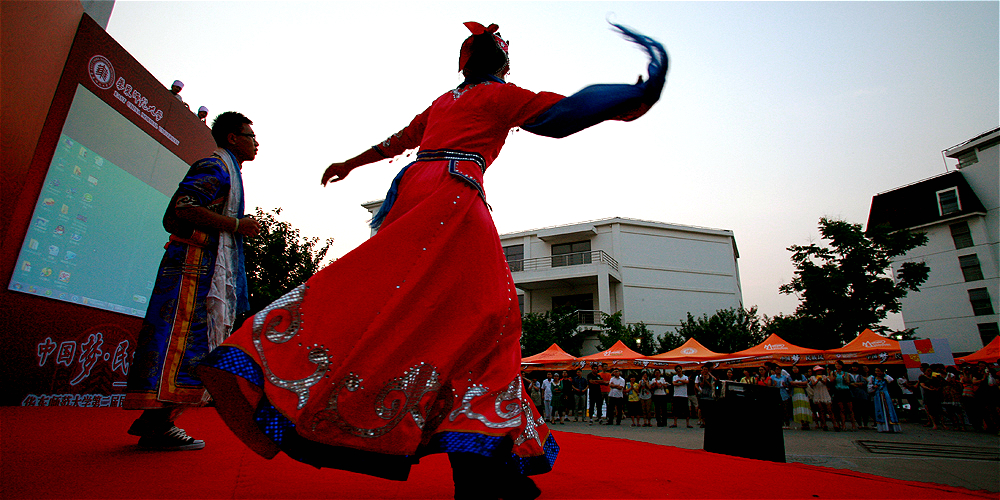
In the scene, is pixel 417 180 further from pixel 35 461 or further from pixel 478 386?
pixel 35 461

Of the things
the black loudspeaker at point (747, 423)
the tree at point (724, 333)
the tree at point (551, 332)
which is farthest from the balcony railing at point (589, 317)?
the black loudspeaker at point (747, 423)

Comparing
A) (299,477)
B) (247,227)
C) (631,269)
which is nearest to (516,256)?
(631,269)

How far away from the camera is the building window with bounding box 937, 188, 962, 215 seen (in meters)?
23.1

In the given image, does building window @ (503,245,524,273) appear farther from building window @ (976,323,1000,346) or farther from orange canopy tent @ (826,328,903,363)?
building window @ (976,323,1000,346)

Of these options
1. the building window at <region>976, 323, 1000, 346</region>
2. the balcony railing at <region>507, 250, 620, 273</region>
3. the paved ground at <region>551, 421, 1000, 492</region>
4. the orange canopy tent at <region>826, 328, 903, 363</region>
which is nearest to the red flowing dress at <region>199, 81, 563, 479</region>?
the paved ground at <region>551, 421, 1000, 492</region>

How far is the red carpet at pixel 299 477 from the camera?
1496 mm

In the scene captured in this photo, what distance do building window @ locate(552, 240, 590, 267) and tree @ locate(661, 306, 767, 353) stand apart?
225 inches

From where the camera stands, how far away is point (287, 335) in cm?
126

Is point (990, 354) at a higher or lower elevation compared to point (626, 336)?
Answer: lower

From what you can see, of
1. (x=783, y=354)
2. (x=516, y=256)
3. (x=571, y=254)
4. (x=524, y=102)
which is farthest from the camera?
(x=516, y=256)

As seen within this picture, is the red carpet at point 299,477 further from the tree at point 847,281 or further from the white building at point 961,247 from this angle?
the white building at point 961,247

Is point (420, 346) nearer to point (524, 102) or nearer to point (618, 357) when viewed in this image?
point (524, 102)

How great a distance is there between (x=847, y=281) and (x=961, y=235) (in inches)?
455

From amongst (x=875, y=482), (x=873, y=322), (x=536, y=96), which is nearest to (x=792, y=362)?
(x=873, y=322)
